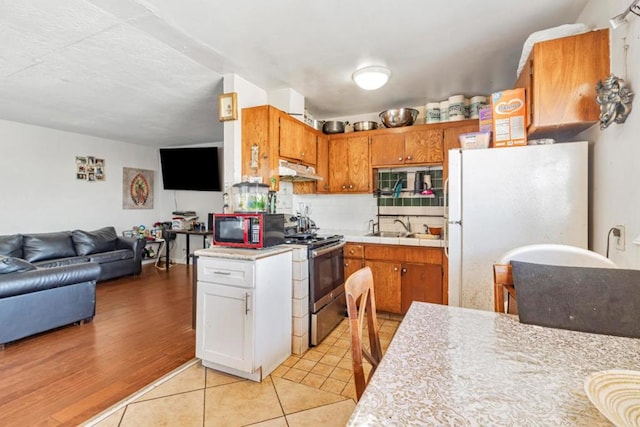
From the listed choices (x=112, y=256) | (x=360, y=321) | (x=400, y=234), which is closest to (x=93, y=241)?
(x=112, y=256)

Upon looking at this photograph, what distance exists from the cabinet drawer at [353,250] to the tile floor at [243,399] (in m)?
1.20

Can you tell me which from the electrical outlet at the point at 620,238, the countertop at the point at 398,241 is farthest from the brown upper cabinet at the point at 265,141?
the electrical outlet at the point at 620,238

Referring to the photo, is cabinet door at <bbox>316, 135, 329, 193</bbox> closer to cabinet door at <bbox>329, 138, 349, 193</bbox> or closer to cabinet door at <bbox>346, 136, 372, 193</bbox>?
cabinet door at <bbox>329, 138, 349, 193</bbox>

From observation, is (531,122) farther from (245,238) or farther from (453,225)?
(245,238)

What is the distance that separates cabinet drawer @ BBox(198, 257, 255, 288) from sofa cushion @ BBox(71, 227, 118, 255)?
11.7 ft

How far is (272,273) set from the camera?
7.37ft

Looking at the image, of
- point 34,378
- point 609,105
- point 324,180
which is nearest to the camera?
point 609,105

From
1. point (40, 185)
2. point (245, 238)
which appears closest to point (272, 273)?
point (245, 238)

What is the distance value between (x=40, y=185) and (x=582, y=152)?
21.1 ft

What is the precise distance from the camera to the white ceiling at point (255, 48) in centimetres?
195

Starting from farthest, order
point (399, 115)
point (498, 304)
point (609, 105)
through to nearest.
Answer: point (399, 115) → point (609, 105) → point (498, 304)

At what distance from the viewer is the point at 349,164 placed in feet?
12.4

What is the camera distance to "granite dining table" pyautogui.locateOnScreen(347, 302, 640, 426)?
614 mm

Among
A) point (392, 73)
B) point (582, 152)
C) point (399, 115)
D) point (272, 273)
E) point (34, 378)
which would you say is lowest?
point (34, 378)
